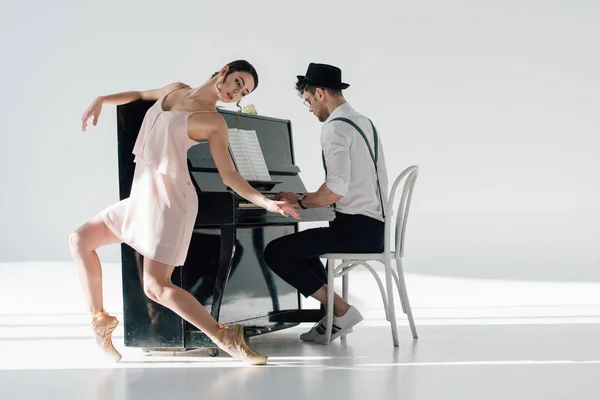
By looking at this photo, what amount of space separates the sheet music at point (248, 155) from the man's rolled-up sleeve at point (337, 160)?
0.38 metres

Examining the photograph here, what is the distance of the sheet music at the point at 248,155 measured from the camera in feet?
14.5

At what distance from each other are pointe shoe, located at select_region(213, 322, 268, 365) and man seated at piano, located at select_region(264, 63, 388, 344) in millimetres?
681

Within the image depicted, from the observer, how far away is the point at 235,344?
148 inches

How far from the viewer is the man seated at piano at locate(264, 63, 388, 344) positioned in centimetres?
426

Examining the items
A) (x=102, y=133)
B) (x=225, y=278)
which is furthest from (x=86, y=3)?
(x=225, y=278)

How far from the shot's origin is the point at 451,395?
3.15 meters

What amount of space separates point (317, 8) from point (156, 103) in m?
7.42

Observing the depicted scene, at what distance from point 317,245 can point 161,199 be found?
88 cm

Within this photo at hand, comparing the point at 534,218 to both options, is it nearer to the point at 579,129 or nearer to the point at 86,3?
the point at 579,129

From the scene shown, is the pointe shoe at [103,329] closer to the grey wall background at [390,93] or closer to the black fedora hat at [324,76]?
the black fedora hat at [324,76]

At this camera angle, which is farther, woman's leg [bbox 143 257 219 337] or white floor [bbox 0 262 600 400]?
Answer: woman's leg [bbox 143 257 219 337]

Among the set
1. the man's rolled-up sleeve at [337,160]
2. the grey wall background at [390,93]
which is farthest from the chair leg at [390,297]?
the grey wall background at [390,93]

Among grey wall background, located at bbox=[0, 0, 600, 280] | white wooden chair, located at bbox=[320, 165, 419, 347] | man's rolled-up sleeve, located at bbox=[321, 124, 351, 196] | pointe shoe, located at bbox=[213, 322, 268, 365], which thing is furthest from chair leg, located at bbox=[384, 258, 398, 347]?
grey wall background, located at bbox=[0, 0, 600, 280]

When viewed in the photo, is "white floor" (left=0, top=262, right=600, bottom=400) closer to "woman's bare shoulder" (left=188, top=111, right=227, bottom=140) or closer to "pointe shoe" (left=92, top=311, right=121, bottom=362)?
"pointe shoe" (left=92, top=311, right=121, bottom=362)
